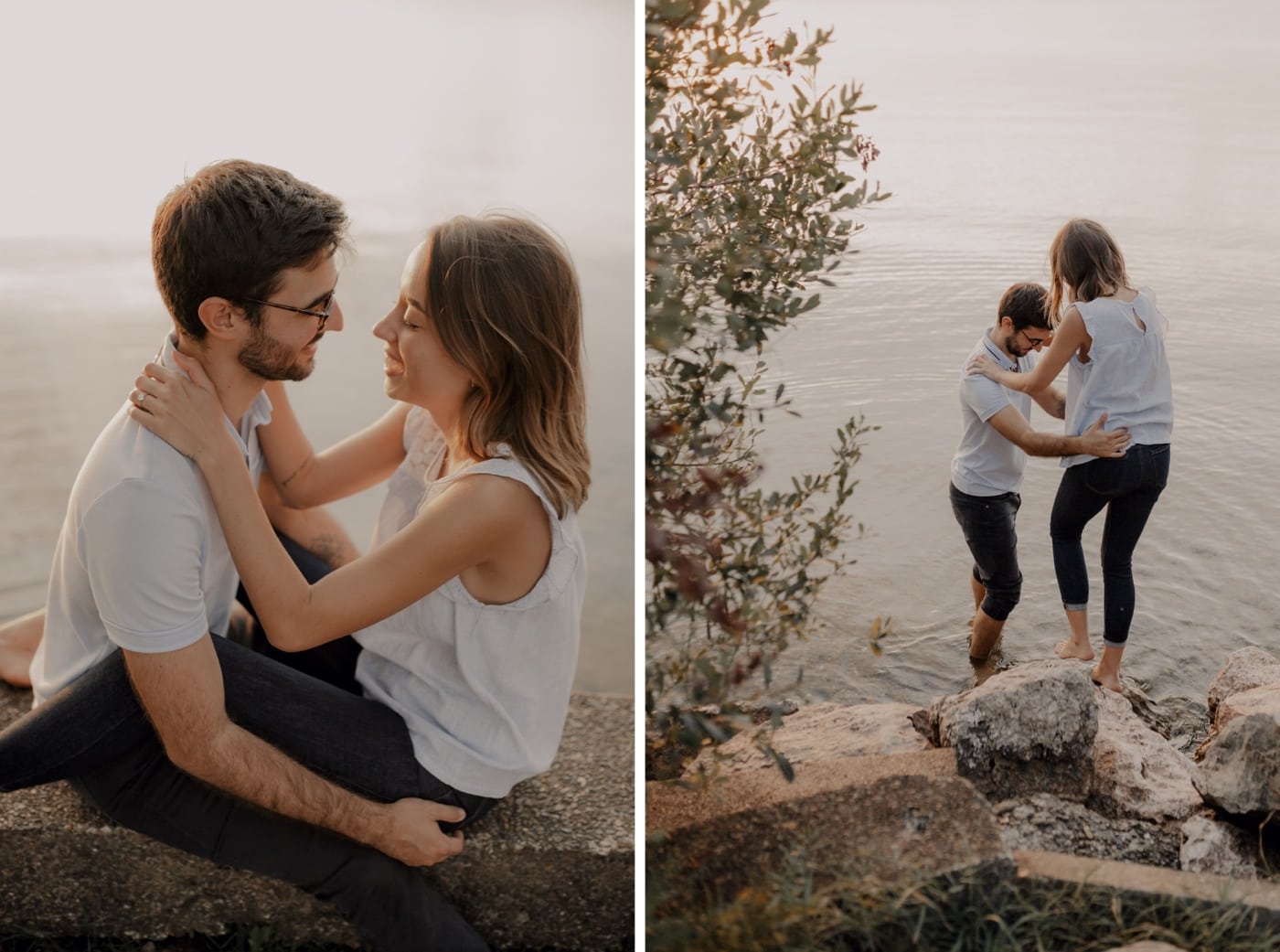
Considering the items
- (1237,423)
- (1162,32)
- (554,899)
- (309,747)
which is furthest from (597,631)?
(1162,32)

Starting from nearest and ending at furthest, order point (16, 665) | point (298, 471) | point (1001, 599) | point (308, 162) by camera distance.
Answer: point (1001, 599) < point (298, 471) < point (16, 665) < point (308, 162)

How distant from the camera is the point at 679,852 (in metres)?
1.91

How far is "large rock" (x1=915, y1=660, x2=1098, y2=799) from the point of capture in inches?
73.2

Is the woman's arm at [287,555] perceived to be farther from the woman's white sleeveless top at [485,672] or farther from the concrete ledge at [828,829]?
the concrete ledge at [828,829]

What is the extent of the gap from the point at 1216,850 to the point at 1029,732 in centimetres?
36

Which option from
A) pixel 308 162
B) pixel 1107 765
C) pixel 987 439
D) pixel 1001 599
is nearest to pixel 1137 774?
pixel 1107 765

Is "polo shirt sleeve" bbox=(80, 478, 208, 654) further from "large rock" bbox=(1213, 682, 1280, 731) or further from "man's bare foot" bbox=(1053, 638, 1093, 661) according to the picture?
"large rock" bbox=(1213, 682, 1280, 731)

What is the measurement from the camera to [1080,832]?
1876 millimetres

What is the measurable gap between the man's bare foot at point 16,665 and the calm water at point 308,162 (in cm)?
74

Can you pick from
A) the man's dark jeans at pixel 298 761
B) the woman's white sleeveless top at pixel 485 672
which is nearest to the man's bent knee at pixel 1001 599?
the woman's white sleeveless top at pixel 485 672

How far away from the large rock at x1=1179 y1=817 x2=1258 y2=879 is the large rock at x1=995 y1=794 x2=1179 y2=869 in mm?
24

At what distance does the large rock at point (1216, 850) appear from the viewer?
5.95 ft

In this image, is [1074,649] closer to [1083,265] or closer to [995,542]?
[995,542]

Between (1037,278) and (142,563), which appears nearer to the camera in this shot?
(142,563)
